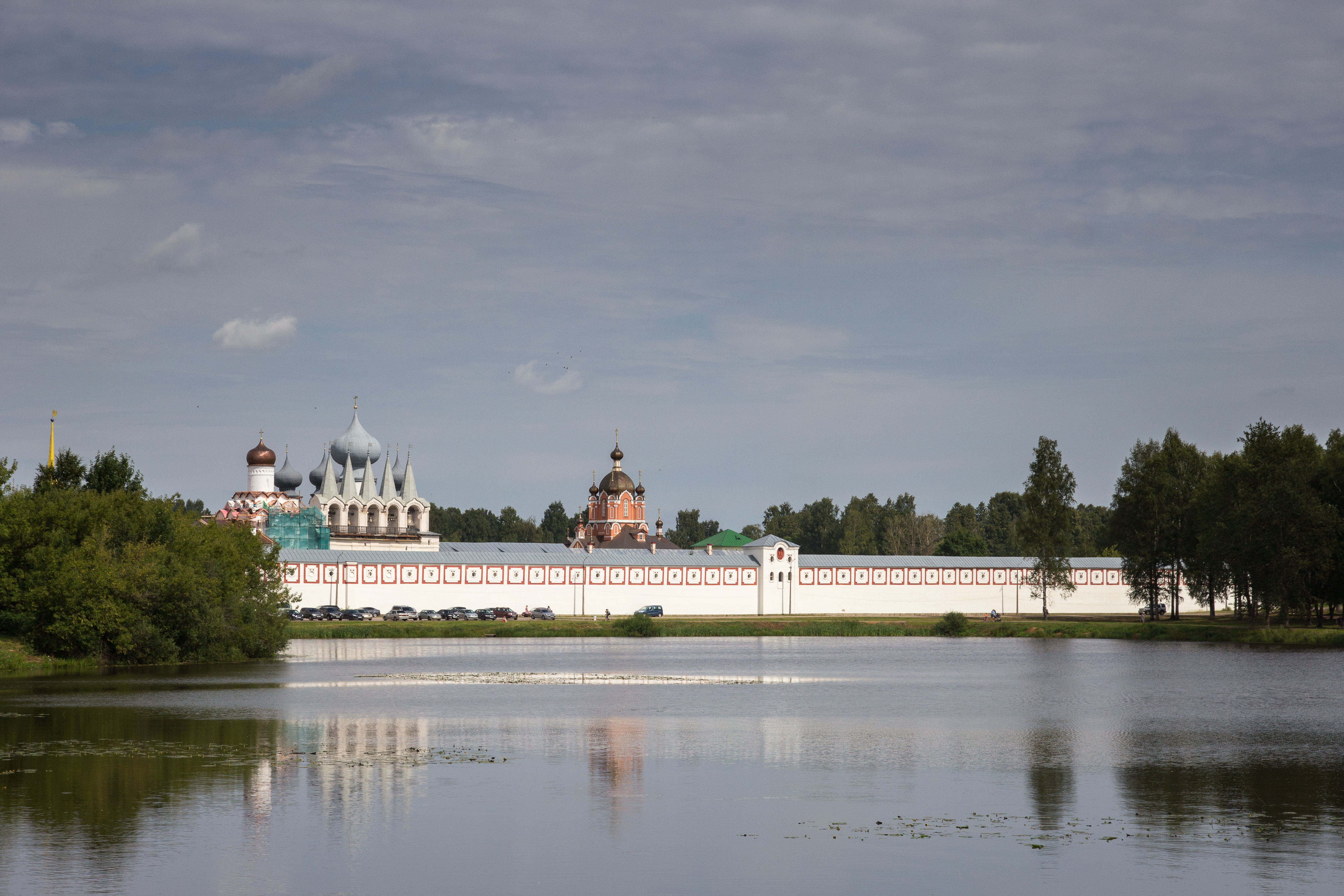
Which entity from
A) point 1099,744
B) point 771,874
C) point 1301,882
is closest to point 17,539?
point 1099,744

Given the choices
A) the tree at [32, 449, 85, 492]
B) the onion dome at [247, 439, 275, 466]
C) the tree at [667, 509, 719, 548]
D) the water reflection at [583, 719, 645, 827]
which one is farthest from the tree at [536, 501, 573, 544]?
the water reflection at [583, 719, 645, 827]

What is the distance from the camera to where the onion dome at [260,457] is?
303ft

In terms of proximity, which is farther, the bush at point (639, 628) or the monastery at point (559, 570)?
the monastery at point (559, 570)

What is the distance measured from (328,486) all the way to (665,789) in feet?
269

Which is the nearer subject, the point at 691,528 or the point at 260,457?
the point at 260,457

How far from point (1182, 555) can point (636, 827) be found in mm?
61249

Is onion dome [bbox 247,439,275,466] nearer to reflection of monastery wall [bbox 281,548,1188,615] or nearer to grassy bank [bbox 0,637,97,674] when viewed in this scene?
reflection of monastery wall [bbox 281,548,1188,615]

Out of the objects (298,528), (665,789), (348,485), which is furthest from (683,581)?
(665,789)

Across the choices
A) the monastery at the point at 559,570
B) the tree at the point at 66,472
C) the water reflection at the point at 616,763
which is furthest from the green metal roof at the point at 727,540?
the water reflection at the point at 616,763

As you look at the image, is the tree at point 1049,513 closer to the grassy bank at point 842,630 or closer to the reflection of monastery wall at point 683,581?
the grassy bank at point 842,630

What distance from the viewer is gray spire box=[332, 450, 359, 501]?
96262 mm

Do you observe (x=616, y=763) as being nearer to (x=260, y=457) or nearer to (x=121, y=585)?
(x=121, y=585)

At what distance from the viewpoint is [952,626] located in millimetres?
73438

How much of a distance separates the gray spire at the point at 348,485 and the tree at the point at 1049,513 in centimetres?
4451
